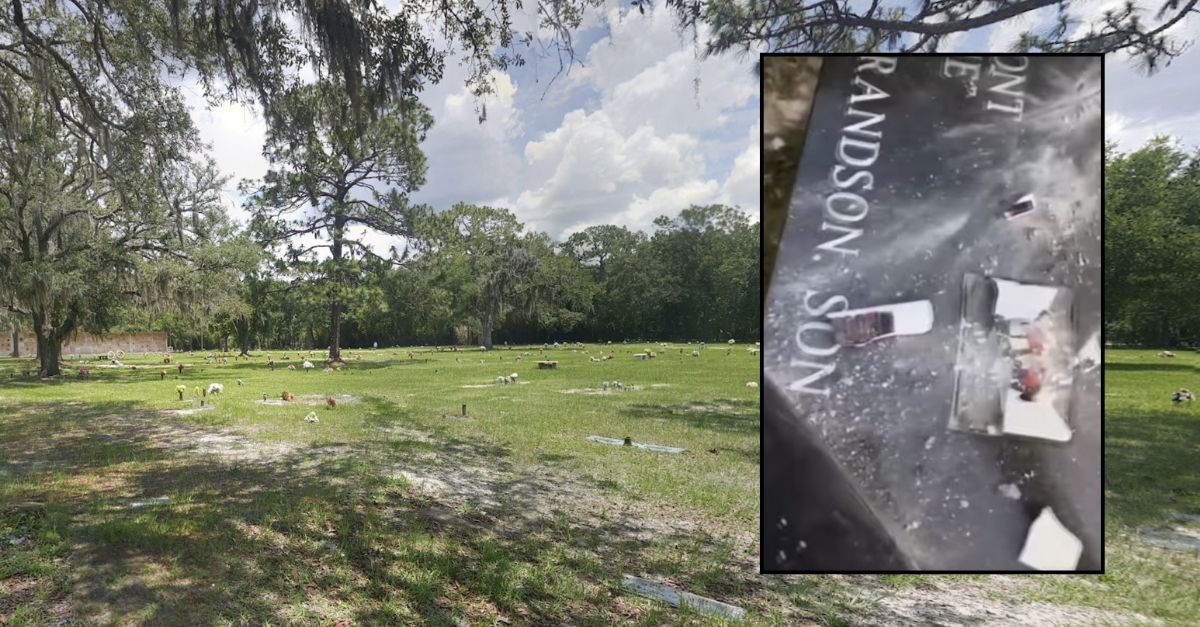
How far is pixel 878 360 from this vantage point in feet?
6.06

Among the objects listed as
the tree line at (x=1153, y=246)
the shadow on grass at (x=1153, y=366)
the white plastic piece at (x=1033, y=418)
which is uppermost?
the tree line at (x=1153, y=246)

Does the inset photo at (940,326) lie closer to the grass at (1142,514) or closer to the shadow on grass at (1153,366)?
the grass at (1142,514)

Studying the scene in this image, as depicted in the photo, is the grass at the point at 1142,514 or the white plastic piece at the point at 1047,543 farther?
the grass at the point at 1142,514

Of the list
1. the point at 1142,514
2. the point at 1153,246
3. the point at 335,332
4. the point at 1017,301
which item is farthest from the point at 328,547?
the point at 335,332

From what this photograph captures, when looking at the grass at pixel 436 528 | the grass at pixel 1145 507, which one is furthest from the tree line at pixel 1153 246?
the grass at pixel 436 528

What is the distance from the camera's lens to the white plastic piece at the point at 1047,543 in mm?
1896

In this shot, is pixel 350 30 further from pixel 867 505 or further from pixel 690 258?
pixel 690 258

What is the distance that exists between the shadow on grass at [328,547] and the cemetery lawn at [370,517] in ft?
0.04

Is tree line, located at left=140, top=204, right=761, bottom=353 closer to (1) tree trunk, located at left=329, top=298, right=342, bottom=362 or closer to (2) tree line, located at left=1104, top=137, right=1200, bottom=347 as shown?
(1) tree trunk, located at left=329, top=298, right=342, bottom=362

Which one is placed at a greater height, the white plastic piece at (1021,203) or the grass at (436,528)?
the white plastic piece at (1021,203)

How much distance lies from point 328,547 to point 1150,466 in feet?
22.3

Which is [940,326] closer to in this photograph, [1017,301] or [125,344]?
[1017,301]

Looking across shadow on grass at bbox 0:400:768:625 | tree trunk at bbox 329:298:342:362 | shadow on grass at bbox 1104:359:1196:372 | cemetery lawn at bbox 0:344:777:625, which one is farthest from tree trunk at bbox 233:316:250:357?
shadow on grass at bbox 1104:359:1196:372

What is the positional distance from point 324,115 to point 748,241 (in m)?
30.9
